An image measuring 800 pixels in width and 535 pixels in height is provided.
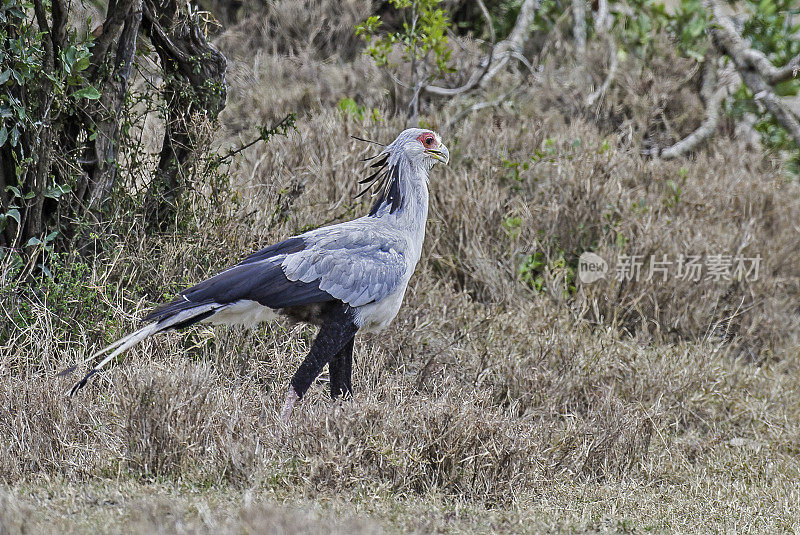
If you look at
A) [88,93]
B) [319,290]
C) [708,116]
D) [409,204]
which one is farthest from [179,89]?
[708,116]

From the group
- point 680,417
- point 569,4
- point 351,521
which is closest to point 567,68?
point 569,4

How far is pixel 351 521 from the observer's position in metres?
3.26

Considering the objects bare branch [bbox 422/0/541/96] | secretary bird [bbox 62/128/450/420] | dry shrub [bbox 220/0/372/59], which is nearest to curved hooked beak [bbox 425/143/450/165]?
secretary bird [bbox 62/128/450/420]

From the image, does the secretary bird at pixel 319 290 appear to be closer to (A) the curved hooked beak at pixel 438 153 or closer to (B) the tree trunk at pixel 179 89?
(A) the curved hooked beak at pixel 438 153

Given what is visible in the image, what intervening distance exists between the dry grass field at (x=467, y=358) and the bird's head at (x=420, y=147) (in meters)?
1.17

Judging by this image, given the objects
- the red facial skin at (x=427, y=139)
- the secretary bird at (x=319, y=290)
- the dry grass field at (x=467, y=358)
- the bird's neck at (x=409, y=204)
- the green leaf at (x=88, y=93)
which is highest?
the green leaf at (x=88, y=93)

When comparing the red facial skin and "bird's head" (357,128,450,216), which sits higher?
the red facial skin

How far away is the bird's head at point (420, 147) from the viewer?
4.82 meters

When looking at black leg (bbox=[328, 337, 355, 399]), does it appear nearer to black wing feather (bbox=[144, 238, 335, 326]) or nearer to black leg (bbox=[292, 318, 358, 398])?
black leg (bbox=[292, 318, 358, 398])

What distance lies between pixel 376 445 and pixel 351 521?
898mm

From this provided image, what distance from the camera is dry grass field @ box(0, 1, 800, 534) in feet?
13.0

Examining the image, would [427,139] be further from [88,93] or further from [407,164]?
[88,93]

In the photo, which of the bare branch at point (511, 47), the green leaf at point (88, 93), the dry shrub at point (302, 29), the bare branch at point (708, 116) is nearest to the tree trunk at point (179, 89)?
the green leaf at point (88, 93)

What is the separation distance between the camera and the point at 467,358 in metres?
5.66
